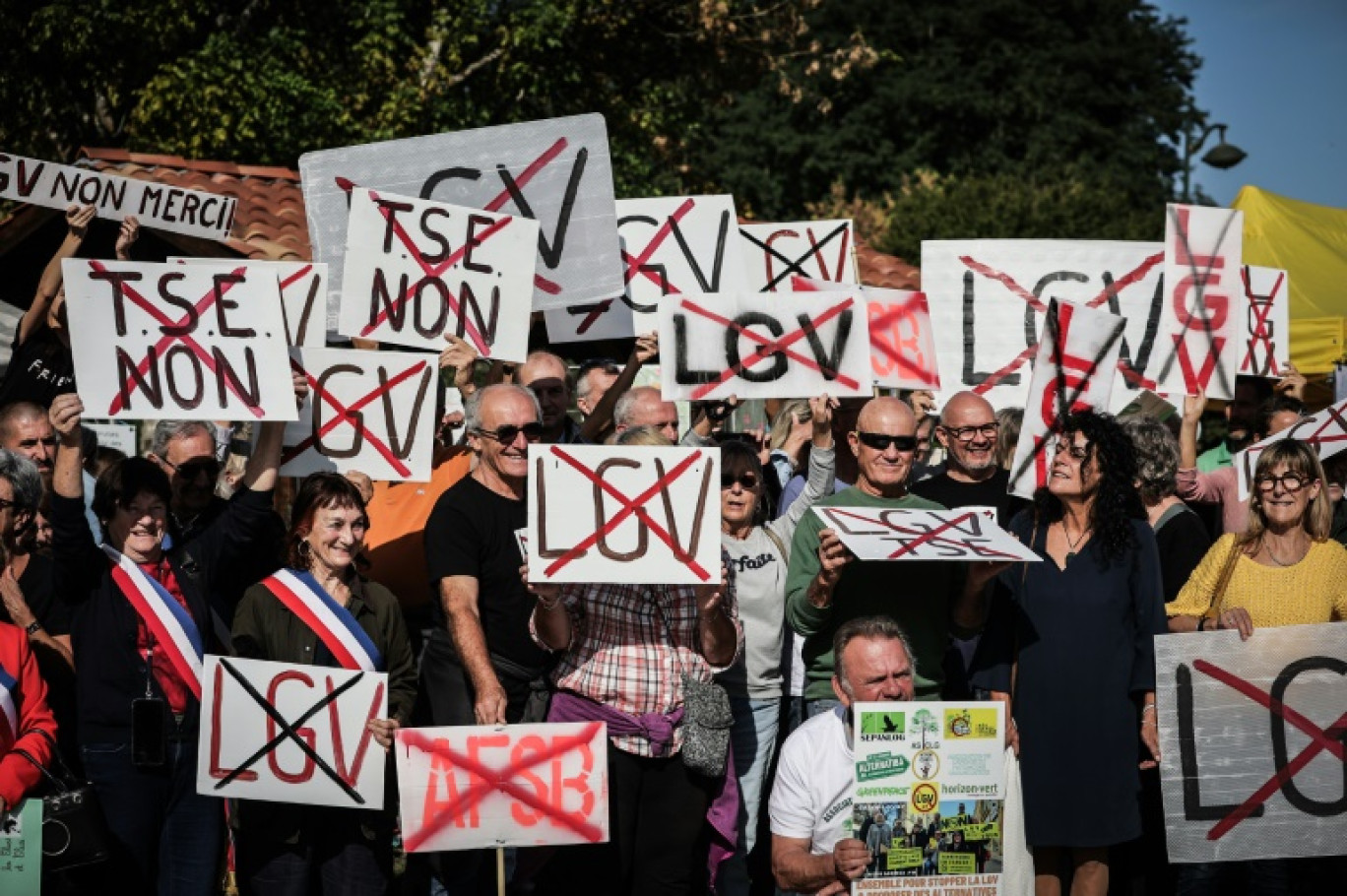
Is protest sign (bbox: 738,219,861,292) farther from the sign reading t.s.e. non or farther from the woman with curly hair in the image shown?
the woman with curly hair

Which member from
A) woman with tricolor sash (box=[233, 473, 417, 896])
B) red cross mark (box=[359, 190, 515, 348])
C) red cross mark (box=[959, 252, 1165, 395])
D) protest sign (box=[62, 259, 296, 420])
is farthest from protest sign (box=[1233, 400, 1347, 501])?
protest sign (box=[62, 259, 296, 420])

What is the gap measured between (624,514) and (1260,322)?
187 inches

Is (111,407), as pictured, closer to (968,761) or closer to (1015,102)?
(968,761)

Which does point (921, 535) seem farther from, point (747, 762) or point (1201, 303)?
point (1201, 303)

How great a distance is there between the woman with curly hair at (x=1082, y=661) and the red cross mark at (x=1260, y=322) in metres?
3.24

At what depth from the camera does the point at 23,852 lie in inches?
207

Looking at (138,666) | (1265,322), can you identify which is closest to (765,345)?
(138,666)

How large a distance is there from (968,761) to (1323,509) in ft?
6.69

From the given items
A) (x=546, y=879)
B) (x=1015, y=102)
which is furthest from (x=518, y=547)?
(x=1015, y=102)

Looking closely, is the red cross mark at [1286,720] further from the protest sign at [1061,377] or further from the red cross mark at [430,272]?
the red cross mark at [430,272]

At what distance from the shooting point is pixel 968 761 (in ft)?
17.3

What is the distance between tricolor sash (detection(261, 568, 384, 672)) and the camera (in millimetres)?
5844

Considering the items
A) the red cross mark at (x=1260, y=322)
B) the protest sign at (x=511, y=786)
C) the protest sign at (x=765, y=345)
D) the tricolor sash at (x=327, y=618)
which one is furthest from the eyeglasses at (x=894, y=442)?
the red cross mark at (x=1260, y=322)

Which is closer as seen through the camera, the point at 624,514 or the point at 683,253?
the point at 624,514
